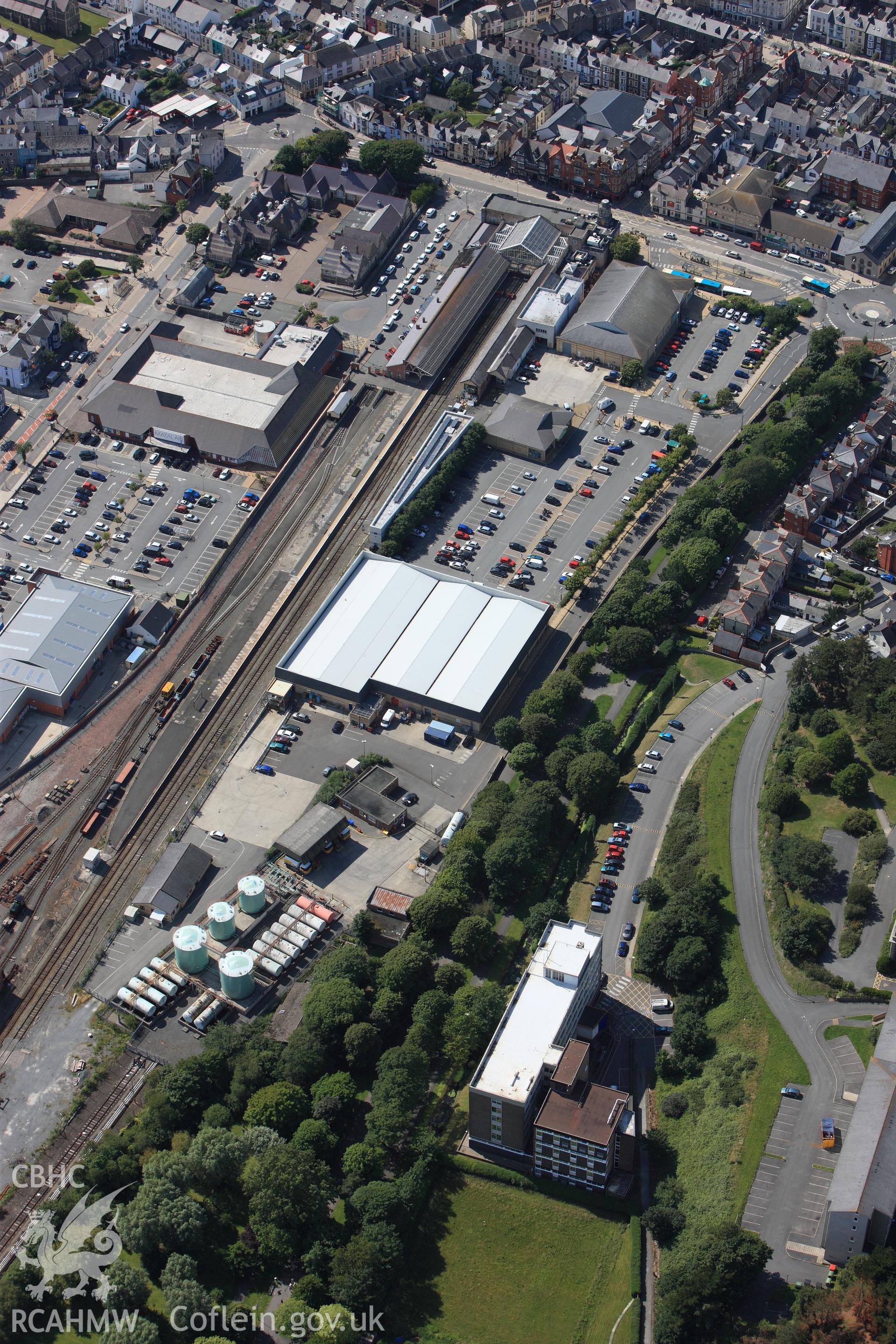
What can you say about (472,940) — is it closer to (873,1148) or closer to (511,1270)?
(511,1270)

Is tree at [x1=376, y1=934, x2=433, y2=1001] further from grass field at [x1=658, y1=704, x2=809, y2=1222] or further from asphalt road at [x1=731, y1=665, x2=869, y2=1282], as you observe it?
asphalt road at [x1=731, y1=665, x2=869, y2=1282]

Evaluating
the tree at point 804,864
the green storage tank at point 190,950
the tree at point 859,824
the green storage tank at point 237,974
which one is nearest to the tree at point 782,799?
the tree at point 804,864

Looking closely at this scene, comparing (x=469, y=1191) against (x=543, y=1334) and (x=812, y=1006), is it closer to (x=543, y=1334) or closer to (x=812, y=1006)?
(x=543, y=1334)

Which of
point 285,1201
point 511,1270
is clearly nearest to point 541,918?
point 511,1270

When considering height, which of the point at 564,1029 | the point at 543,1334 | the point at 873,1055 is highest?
the point at 873,1055

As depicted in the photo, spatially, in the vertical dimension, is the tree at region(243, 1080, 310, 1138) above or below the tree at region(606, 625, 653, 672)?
below

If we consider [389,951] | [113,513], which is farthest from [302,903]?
[113,513]

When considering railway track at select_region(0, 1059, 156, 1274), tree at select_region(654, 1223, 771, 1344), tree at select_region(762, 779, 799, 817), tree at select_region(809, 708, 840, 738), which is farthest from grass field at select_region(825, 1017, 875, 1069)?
railway track at select_region(0, 1059, 156, 1274)
